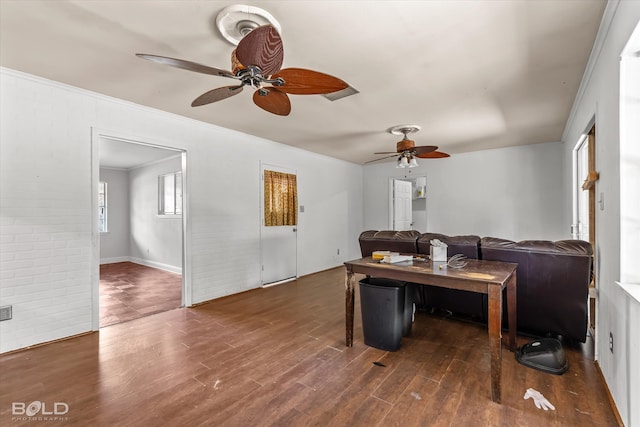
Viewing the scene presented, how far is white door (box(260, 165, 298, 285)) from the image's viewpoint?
15.8ft

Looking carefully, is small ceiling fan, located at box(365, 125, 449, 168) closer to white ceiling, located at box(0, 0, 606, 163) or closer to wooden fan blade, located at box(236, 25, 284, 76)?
white ceiling, located at box(0, 0, 606, 163)

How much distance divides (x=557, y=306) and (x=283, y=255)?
12.6 ft

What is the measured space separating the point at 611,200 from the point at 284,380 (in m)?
2.52

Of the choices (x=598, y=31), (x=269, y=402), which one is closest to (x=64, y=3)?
(x=269, y=402)

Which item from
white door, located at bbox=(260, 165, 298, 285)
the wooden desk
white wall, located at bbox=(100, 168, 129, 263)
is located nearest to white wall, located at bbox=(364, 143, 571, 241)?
white door, located at bbox=(260, 165, 298, 285)

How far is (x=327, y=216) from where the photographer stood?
248 inches

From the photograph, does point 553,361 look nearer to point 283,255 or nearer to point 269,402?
point 269,402

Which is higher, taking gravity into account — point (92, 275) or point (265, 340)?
point (92, 275)

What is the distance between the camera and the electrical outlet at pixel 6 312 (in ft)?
8.21

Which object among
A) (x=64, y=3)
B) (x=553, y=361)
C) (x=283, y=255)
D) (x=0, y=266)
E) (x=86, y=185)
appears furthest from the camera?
(x=283, y=255)

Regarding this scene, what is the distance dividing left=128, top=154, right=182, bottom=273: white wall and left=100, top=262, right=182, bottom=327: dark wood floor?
342 millimetres

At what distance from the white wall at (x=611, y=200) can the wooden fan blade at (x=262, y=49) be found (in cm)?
180

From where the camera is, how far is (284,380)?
2113 mm

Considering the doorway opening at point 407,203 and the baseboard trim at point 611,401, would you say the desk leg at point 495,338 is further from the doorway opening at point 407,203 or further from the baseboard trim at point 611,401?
the doorway opening at point 407,203
